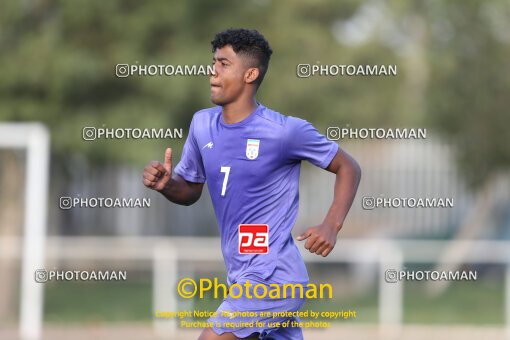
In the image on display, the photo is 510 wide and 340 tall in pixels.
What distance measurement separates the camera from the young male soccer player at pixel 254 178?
576 centimetres

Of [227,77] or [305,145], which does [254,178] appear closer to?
[305,145]

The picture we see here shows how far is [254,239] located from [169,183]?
624 mm

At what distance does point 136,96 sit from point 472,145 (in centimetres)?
710

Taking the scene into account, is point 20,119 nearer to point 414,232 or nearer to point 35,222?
point 35,222

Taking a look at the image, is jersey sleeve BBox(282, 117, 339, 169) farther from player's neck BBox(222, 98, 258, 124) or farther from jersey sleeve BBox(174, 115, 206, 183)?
jersey sleeve BBox(174, 115, 206, 183)

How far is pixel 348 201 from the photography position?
5.89 metres

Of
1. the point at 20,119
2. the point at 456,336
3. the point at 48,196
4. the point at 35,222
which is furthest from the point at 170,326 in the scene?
the point at 48,196

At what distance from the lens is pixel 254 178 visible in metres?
5.92

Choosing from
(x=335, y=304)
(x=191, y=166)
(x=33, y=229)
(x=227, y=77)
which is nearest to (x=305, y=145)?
(x=227, y=77)

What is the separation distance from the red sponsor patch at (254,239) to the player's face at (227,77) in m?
0.70

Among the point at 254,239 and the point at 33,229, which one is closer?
the point at 254,239

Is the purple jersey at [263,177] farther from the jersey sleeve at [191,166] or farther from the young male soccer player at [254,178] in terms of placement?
the jersey sleeve at [191,166]

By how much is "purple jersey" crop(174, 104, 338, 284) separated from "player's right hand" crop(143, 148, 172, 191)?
0.23m

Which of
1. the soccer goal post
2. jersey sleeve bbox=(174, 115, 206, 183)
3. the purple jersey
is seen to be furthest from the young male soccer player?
the soccer goal post
